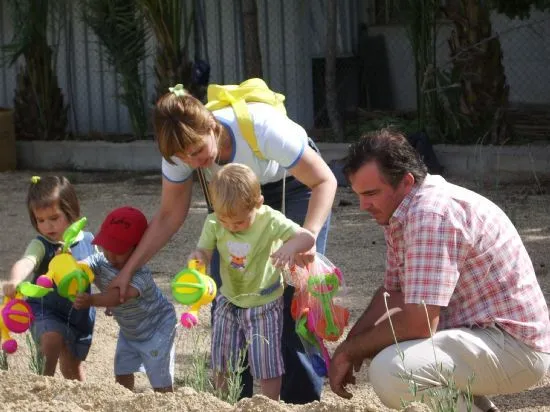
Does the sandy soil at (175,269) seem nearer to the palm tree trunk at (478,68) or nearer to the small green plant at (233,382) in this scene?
the small green plant at (233,382)

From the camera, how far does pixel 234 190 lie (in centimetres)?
397

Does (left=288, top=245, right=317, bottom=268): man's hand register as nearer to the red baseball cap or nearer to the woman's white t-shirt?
the woman's white t-shirt

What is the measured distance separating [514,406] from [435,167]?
5951 millimetres

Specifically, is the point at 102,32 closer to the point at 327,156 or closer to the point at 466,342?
the point at 327,156


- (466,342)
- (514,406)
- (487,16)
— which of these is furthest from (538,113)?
(466,342)

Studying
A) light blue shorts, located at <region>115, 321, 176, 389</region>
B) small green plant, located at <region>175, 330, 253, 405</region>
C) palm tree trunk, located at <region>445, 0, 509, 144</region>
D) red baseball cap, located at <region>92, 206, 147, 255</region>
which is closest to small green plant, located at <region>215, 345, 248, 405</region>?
small green plant, located at <region>175, 330, 253, 405</region>

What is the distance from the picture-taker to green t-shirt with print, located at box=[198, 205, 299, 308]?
4.18 metres

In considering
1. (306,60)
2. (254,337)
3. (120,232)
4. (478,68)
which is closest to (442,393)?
(254,337)

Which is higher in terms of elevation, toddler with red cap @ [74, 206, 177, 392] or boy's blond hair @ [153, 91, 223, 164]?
boy's blond hair @ [153, 91, 223, 164]

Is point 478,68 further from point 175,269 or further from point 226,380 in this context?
point 226,380

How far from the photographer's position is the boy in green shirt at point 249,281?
13.5ft

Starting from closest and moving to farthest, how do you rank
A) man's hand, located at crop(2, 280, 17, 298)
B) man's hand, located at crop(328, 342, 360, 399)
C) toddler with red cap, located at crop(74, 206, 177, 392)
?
man's hand, located at crop(328, 342, 360, 399), man's hand, located at crop(2, 280, 17, 298), toddler with red cap, located at crop(74, 206, 177, 392)

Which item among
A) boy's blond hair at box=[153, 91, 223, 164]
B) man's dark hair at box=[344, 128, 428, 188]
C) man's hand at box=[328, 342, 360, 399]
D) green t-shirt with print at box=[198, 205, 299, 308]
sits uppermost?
boy's blond hair at box=[153, 91, 223, 164]

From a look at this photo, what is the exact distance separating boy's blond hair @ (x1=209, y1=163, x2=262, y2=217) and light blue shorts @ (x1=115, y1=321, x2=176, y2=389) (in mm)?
746
